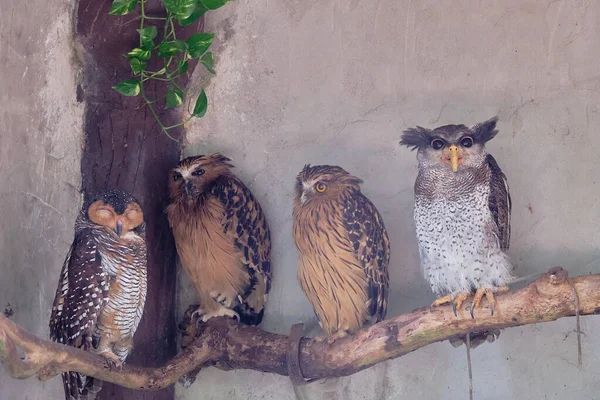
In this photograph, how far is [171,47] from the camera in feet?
11.8

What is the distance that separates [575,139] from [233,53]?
67.5 inches

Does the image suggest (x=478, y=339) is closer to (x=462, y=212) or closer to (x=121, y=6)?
(x=462, y=212)

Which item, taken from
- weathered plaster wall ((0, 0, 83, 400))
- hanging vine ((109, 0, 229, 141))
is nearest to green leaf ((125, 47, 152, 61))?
hanging vine ((109, 0, 229, 141))

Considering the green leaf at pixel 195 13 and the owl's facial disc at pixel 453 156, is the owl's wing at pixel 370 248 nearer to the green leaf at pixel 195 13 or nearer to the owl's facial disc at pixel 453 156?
the owl's facial disc at pixel 453 156

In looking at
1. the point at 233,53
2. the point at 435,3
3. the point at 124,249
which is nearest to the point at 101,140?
the point at 124,249

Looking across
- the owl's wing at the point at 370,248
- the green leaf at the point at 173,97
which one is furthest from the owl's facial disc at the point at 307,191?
the green leaf at the point at 173,97

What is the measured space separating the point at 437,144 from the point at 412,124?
52cm

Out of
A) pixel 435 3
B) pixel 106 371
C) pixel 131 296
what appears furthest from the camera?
pixel 435 3

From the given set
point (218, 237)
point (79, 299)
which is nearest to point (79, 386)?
point (79, 299)

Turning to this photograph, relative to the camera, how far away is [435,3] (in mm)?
4039

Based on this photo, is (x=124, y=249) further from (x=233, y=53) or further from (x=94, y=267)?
(x=233, y=53)

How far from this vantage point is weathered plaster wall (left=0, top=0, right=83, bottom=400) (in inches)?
150

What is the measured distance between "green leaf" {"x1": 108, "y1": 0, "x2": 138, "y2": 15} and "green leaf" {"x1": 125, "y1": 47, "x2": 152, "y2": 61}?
0.18 metres

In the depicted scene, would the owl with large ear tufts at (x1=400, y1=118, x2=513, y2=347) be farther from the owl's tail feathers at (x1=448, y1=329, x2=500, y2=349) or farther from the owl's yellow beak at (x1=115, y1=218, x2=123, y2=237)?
the owl's yellow beak at (x1=115, y1=218, x2=123, y2=237)
